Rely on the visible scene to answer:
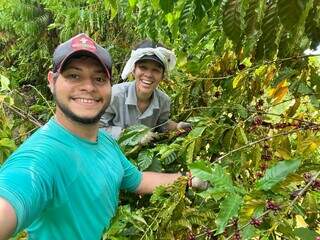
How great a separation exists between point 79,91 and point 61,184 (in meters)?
0.32

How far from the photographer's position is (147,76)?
259 cm

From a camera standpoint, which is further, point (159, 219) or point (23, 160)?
point (159, 219)

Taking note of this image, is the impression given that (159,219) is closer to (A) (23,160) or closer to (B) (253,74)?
(A) (23,160)

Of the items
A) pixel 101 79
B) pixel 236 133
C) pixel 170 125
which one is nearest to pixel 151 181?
pixel 236 133

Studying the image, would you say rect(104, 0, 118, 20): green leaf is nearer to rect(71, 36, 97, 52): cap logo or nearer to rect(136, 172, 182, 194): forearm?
rect(71, 36, 97, 52): cap logo

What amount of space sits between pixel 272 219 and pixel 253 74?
41.3 inches

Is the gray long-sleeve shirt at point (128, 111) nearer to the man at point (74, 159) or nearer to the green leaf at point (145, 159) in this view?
the green leaf at point (145, 159)

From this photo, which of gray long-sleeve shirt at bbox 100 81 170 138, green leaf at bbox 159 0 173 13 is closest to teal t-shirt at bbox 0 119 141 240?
green leaf at bbox 159 0 173 13

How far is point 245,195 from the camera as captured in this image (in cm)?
119

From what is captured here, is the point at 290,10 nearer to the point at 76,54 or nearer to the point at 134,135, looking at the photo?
the point at 76,54

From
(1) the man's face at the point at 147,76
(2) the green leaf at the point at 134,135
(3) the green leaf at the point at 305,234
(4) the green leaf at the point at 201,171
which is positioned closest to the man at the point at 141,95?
(1) the man's face at the point at 147,76

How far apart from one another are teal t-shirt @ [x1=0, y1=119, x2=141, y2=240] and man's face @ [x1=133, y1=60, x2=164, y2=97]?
938mm

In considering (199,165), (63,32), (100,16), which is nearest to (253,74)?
(199,165)

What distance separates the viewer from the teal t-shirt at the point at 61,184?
1118mm
